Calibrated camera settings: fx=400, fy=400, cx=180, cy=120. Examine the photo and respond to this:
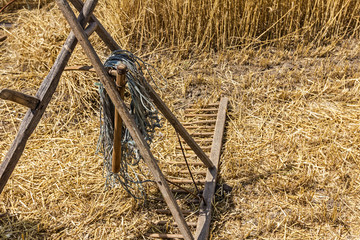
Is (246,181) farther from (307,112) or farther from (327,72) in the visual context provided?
(327,72)

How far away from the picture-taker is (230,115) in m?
3.58

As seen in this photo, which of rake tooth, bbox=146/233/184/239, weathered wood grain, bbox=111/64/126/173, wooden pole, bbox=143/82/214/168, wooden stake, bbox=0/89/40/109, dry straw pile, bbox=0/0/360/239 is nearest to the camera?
wooden stake, bbox=0/89/40/109

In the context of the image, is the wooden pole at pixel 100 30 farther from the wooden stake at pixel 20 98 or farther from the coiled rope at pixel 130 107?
the wooden stake at pixel 20 98

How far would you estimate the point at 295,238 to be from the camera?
248 cm

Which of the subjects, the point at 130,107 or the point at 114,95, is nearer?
the point at 114,95

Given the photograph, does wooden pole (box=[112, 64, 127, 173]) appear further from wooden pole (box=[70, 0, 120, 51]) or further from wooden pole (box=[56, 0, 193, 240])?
wooden pole (box=[70, 0, 120, 51])

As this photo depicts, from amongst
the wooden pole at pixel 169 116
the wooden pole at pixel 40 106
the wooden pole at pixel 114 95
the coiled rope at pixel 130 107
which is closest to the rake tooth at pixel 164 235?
the wooden pole at pixel 114 95

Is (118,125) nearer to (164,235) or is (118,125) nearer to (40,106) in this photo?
(40,106)

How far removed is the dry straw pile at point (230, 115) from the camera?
267cm

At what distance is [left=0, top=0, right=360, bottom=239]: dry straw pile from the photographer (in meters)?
2.67

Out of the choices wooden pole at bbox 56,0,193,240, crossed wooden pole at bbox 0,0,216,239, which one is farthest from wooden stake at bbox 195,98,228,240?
crossed wooden pole at bbox 0,0,216,239

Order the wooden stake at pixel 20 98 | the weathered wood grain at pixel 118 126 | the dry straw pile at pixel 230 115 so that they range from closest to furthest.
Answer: the wooden stake at pixel 20 98 → the weathered wood grain at pixel 118 126 → the dry straw pile at pixel 230 115

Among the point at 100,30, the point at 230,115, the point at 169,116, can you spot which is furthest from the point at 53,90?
the point at 230,115

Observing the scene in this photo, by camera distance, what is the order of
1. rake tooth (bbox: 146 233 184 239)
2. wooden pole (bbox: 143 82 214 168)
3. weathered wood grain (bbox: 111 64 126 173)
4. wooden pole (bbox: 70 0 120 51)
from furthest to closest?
rake tooth (bbox: 146 233 184 239), wooden pole (bbox: 143 82 214 168), wooden pole (bbox: 70 0 120 51), weathered wood grain (bbox: 111 64 126 173)
